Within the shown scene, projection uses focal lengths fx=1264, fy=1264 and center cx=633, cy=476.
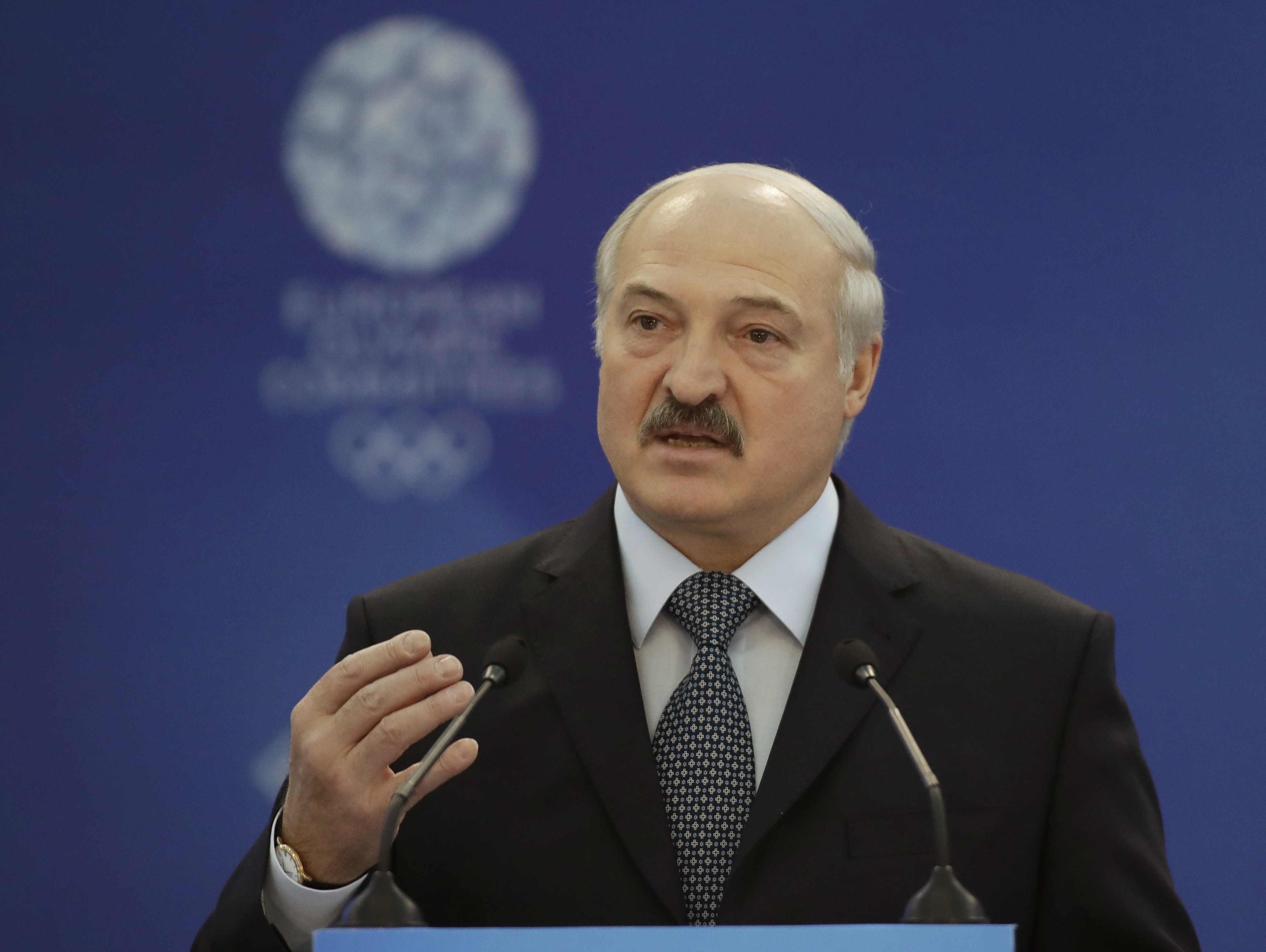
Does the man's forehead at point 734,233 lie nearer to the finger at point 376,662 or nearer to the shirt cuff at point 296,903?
the finger at point 376,662

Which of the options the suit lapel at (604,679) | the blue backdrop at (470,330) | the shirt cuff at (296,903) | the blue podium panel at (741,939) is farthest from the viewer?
the blue backdrop at (470,330)

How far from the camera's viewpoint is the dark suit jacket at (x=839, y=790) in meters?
1.55

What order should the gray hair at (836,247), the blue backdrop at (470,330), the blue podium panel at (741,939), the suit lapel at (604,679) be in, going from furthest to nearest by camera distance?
the blue backdrop at (470,330) → the gray hair at (836,247) → the suit lapel at (604,679) → the blue podium panel at (741,939)

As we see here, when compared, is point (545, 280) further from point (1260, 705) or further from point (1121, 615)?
point (1260, 705)

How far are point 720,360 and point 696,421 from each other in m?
0.09

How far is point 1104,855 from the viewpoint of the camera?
162cm

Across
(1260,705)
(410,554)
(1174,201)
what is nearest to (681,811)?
(410,554)

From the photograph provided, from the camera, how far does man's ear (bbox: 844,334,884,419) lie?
198cm

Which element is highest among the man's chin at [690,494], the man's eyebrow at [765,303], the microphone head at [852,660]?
the man's eyebrow at [765,303]

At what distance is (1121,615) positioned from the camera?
2621 mm

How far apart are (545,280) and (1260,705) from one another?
1.74m

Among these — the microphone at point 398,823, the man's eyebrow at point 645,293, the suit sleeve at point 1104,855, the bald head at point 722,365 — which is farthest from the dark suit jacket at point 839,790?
the man's eyebrow at point 645,293

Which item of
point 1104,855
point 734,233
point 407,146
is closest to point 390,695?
point 734,233

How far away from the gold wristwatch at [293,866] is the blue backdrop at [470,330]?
1.25 metres
